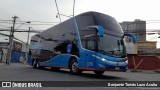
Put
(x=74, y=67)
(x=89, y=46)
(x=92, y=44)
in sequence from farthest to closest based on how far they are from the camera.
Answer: (x=74, y=67), (x=89, y=46), (x=92, y=44)

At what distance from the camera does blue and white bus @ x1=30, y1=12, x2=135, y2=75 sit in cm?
1238

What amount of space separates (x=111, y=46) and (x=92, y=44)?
1.03 metres

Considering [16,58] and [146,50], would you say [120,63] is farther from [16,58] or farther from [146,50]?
[16,58]

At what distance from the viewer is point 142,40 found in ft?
212

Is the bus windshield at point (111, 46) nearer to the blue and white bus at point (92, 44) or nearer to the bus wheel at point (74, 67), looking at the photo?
the blue and white bus at point (92, 44)

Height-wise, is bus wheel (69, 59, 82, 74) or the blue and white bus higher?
the blue and white bus

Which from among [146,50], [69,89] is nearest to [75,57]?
[69,89]

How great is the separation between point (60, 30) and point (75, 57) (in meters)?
3.93

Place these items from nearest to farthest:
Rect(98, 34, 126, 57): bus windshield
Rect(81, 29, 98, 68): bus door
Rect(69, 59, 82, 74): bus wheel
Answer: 1. Rect(98, 34, 126, 57): bus windshield
2. Rect(81, 29, 98, 68): bus door
3. Rect(69, 59, 82, 74): bus wheel

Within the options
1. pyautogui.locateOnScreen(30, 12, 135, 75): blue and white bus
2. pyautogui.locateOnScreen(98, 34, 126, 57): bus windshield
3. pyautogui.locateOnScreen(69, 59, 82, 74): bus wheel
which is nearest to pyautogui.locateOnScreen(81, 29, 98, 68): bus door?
pyautogui.locateOnScreen(30, 12, 135, 75): blue and white bus

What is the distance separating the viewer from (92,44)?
12766mm

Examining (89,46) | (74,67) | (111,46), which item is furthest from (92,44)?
(74,67)

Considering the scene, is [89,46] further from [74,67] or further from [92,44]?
[74,67]

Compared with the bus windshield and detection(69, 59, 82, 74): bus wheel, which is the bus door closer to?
the bus windshield
